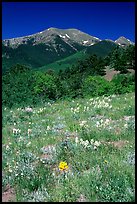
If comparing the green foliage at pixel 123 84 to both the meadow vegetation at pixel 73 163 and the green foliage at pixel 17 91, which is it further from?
the meadow vegetation at pixel 73 163

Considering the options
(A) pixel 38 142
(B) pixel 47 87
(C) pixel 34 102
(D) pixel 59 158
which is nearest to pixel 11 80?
(B) pixel 47 87

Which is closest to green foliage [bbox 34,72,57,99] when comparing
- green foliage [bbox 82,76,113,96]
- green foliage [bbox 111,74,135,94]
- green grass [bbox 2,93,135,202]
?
green foliage [bbox 82,76,113,96]

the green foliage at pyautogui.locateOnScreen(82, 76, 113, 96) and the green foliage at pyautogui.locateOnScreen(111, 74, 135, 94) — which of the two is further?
the green foliage at pyautogui.locateOnScreen(111, 74, 135, 94)

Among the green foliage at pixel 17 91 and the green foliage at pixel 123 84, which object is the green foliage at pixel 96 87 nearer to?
the green foliage at pixel 123 84

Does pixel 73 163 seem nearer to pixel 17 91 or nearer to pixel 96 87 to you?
pixel 17 91

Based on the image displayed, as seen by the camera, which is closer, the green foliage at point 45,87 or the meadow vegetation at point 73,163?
the meadow vegetation at point 73,163

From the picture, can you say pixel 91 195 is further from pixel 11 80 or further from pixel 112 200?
pixel 11 80

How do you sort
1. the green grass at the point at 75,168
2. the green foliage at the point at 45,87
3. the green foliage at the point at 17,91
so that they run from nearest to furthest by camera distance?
the green grass at the point at 75,168, the green foliage at the point at 17,91, the green foliage at the point at 45,87

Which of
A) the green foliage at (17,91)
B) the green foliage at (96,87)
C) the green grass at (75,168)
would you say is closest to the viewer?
the green grass at (75,168)

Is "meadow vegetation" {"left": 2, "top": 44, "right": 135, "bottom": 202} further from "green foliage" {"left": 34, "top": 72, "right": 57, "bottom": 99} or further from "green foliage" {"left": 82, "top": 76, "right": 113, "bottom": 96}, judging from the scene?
"green foliage" {"left": 82, "top": 76, "right": 113, "bottom": 96}

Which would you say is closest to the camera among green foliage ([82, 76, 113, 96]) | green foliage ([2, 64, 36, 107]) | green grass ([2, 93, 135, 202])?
green grass ([2, 93, 135, 202])

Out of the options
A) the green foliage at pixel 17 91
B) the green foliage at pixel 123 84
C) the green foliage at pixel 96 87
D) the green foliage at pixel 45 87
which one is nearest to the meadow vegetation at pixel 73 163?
the green foliage at pixel 17 91

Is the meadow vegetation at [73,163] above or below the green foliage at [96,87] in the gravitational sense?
below

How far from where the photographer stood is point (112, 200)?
503 cm
